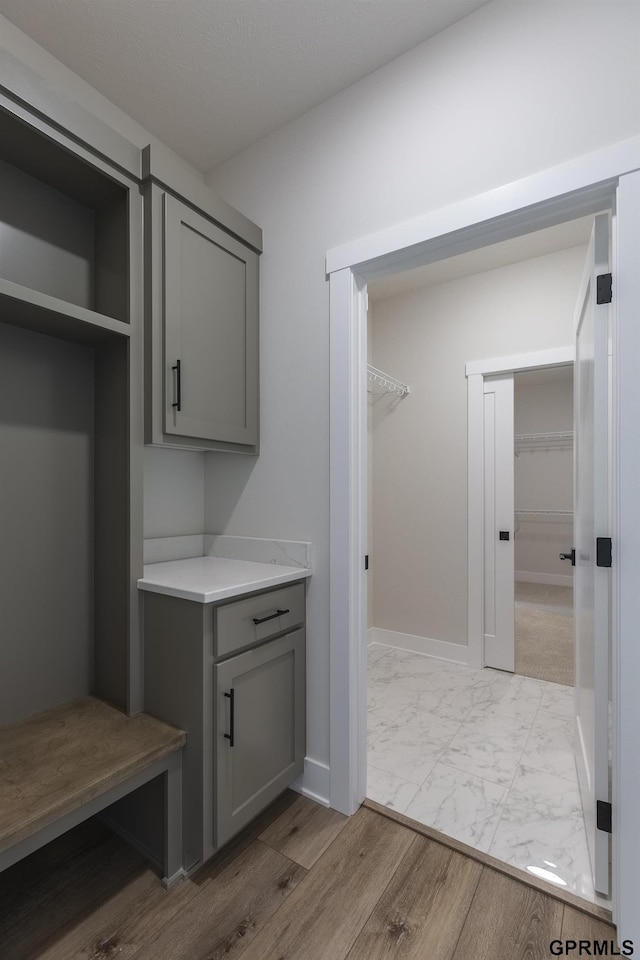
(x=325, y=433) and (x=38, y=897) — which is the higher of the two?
(x=325, y=433)

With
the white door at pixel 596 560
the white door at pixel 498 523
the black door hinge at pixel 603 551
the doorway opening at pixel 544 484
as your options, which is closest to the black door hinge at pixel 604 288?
the white door at pixel 596 560

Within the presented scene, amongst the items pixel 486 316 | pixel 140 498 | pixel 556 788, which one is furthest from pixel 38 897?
pixel 486 316

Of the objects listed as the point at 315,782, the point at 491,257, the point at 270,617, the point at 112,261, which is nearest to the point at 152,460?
the point at 112,261

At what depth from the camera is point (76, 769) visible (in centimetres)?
125

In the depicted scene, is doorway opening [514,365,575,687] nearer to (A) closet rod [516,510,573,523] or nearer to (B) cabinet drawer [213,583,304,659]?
(A) closet rod [516,510,573,523]

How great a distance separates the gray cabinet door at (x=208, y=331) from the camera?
1664 mm

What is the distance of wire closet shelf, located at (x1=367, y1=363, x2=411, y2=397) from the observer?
3275 mm

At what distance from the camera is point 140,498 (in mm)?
1636

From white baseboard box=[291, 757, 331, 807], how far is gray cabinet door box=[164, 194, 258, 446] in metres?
1.33

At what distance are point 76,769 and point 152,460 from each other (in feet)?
3.90

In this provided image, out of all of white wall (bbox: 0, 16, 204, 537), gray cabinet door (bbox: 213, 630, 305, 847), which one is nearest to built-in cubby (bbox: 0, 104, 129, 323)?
white wall (bbox: 0, 16, 204, 537)

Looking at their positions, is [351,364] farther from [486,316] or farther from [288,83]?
[486,316]

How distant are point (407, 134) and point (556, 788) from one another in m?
2.62

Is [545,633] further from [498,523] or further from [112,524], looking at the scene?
[112,524]
